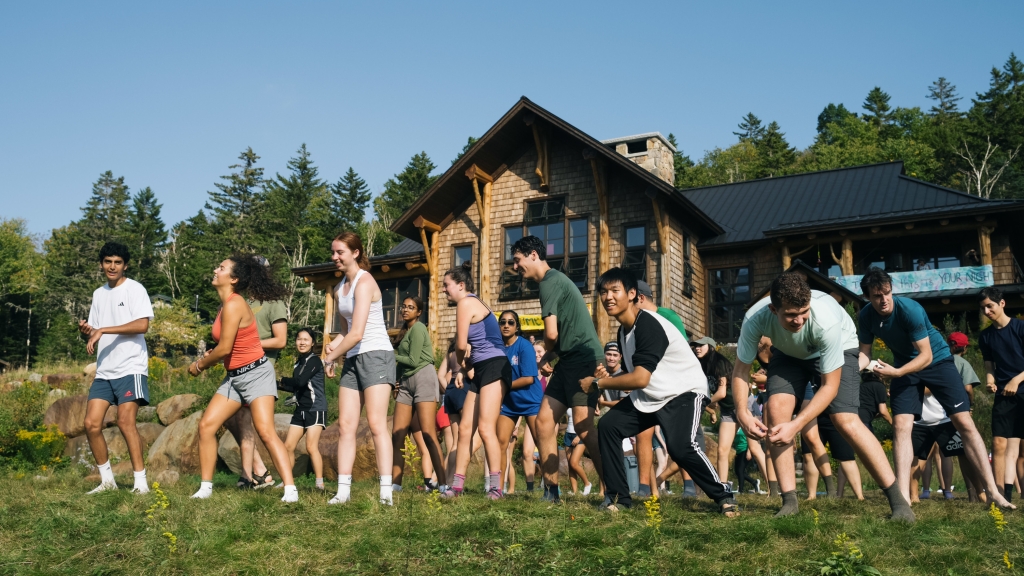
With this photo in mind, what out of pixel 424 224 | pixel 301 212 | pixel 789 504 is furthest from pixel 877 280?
pixel 301 212

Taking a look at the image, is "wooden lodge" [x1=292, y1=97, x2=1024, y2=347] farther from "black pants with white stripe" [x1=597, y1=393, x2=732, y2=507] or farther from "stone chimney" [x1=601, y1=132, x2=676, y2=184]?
"black pants with white stripe" [x1=597, y1=393, x2=732, y2=507]

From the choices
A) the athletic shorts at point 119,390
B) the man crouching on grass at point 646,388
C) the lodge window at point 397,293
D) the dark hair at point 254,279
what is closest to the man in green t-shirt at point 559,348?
the man crouching on grass at point 646,388

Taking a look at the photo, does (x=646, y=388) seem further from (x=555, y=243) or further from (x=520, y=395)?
(x=555, y=243)

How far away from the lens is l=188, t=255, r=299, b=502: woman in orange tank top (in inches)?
258

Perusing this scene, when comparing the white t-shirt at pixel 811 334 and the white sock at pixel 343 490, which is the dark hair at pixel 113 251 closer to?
the white sock at pixel 343 490

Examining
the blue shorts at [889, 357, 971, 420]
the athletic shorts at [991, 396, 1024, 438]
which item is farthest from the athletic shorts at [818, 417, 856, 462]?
the athletic shorts at [991, 396, 1024, 438]

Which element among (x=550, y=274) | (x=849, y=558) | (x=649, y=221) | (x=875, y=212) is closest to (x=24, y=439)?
(x=550, y=274)

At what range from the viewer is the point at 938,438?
820cm

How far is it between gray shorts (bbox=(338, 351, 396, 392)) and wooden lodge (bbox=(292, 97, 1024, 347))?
1774cm

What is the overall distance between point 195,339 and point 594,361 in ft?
122

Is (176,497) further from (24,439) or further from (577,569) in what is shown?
(24,439)

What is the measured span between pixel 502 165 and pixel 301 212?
3812cm

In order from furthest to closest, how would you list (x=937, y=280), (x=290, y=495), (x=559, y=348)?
(x=937, y=280)
(x=559, y=348)
(x=290, y=495)

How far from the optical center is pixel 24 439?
594 inches
